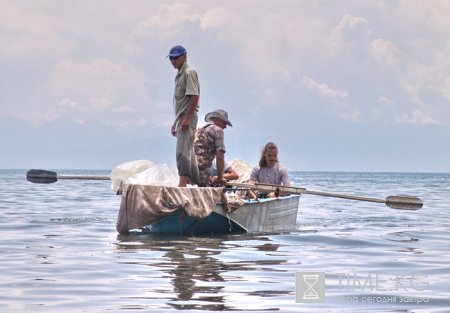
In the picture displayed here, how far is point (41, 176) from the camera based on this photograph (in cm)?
1617

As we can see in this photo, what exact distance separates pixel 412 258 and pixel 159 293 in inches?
181

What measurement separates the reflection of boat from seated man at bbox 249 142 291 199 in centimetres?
84

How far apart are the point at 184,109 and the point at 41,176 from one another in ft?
15.6

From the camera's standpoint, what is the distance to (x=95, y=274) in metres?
8.80

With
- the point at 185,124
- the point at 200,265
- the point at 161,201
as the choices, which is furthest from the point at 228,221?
the point at 200,265

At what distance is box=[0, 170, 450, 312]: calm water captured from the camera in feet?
23.8

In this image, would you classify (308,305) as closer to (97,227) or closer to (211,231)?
(211,231)

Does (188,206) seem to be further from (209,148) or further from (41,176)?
(41,176)

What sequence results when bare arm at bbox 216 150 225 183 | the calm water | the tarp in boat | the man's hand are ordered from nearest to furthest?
1. the calm water
2. the tarp in boat
3. the man's hand
4. bare arm at bbox 216 150 225 183

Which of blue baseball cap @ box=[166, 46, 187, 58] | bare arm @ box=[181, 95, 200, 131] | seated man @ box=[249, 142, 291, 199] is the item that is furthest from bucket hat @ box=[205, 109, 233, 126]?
seated man @ box=[249, 142, 291, 199]

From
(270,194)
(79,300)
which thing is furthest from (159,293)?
(270,194)

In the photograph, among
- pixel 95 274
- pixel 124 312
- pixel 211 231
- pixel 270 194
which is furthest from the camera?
pixel 270 194

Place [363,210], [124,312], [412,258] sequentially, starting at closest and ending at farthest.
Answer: [124,312] → [412,258] → [363,210]

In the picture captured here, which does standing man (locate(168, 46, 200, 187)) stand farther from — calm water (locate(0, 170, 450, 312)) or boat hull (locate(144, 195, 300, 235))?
calm water (locate(0, 170, 450, 312))
